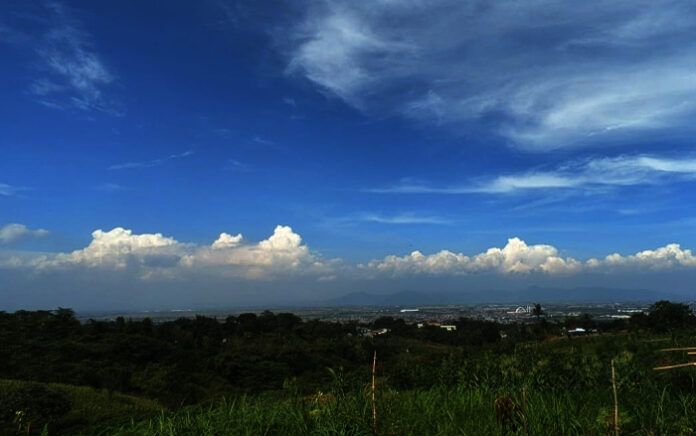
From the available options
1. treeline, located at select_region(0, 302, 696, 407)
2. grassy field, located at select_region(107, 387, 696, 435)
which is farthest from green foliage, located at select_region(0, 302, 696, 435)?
treeline, located at select_region(0, 302, 696, 407)

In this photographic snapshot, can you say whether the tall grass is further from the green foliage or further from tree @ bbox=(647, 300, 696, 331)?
tree @ bbox=(647, 300, 696, 331)

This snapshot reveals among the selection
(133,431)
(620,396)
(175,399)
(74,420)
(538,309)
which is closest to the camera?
(133,431)

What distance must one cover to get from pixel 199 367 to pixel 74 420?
25.7 metres

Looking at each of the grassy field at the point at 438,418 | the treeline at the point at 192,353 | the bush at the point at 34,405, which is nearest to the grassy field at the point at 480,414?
the grassy field at the point at 438,418

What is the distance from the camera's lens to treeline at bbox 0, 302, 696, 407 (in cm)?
2585

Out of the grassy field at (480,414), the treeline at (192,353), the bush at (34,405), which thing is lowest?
the treeline at (192,353)

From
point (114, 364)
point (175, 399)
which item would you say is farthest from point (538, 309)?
point (114, 364)

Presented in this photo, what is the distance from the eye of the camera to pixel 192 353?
3956cm

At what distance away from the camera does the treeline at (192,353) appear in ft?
84.8

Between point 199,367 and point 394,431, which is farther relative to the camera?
point 199,367

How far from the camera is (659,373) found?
321 inches

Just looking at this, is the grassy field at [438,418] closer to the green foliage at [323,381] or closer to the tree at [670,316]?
→ the green foliage at [323,381]

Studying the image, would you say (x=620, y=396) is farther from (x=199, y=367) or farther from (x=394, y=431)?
(x=199, y=367)

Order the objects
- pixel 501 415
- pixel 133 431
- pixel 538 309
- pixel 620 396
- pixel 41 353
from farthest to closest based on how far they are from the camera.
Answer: pixel 538 309 → pixel 41 353 → pixel 620 396 → pixel 133 431 → pixel 501 415
